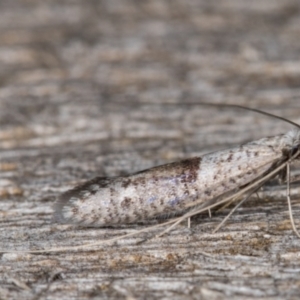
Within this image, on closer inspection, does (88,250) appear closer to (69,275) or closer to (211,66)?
(69,275)

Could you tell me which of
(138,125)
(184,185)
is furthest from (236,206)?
(138,125)

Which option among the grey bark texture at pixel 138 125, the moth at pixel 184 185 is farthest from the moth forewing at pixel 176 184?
the grey bark texture at pixel 138 125

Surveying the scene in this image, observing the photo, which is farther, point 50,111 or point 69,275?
point 50,111

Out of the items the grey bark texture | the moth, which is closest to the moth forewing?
the moth

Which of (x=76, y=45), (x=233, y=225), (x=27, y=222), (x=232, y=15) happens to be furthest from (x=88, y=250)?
(x=232, y=15)

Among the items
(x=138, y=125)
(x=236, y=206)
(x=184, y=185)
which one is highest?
(x=138, y=125)

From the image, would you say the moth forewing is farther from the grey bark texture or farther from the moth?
the grey bark texture

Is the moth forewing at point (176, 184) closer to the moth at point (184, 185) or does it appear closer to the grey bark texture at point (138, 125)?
the moth at point (184, 185)

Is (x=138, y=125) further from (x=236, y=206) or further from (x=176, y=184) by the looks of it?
(x=236, y=206)
